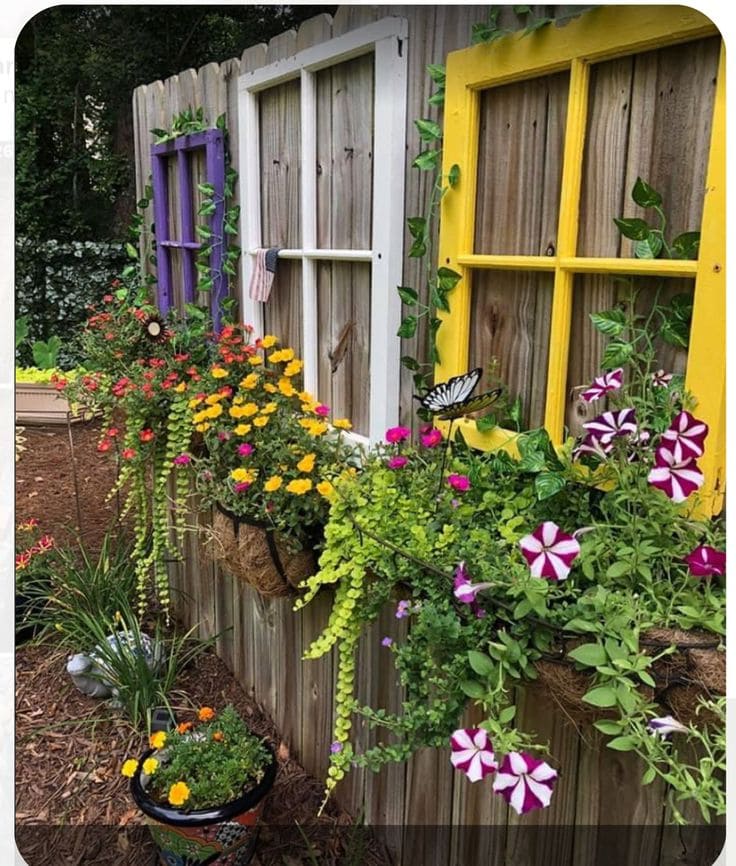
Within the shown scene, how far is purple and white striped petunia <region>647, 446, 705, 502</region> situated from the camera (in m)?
1.01

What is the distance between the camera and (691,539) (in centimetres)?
115

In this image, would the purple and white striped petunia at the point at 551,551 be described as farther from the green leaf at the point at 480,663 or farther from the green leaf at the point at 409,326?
the green leaf at the point at 409,326

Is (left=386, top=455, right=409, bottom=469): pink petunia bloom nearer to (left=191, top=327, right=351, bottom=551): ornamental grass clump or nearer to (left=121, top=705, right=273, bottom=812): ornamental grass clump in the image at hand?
(left=191, top=327, right=351, bottom=551): ornamental grass clump

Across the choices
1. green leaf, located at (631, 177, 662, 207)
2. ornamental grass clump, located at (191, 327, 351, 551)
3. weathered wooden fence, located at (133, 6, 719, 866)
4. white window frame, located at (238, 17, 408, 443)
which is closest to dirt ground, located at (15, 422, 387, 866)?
weathered wooden fence, located at (133, 6, 719, 866)

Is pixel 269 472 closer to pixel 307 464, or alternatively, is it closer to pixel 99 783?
pixel 307 464

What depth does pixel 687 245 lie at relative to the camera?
3.82ft

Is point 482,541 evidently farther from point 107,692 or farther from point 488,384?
point 107,692

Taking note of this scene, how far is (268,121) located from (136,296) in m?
1.46

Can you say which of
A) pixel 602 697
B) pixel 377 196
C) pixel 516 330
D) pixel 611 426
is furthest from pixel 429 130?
pixel 602 697

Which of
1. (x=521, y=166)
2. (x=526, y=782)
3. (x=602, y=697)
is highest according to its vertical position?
(x=521, y=166)

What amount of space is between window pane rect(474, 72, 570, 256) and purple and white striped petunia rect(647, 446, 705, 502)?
531 millimetres

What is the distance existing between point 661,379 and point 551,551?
15.6 inches

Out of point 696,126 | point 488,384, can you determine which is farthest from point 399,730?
point 696,126

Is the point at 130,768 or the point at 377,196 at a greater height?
the point at 377,196
